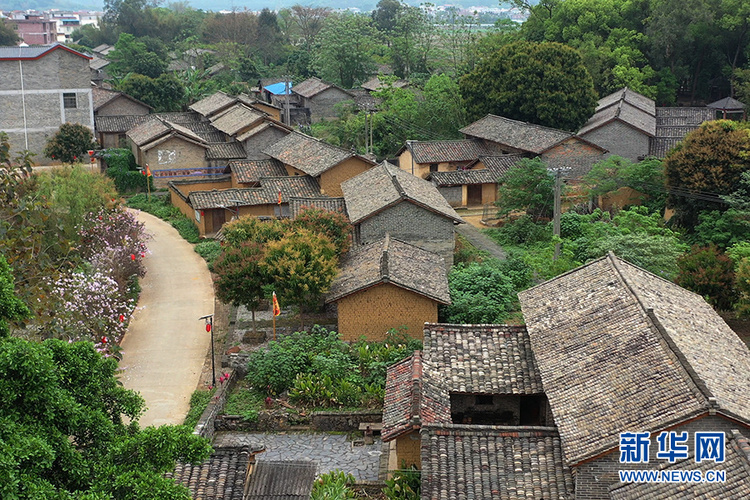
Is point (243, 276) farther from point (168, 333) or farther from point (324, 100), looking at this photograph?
point (324, 100)

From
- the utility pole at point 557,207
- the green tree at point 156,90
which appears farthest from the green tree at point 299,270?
the green tree at point 156,90

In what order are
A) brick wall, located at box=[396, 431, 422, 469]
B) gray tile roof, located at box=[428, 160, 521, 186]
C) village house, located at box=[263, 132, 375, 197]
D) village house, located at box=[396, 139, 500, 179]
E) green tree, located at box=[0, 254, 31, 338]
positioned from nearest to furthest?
green tree, located at box=[0, 254, 31, 338] < brick wall, located at box=[396, 431, 422, 469] < village house, located at box=[263, 132, 375, 197] < gray tile roof, located at box=[428, 160, 521, 186] < village house, located at box=[396, 139, 500, 179]

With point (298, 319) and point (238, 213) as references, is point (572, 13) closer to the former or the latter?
point (238, 213)

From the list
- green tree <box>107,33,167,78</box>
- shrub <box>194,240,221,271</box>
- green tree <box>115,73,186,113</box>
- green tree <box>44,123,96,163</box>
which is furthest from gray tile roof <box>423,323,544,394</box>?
green tree <box>107,33,167,78</box>

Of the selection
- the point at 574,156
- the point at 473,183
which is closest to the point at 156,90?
the point at 473,183

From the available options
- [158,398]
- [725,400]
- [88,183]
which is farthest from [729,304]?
[88,183]

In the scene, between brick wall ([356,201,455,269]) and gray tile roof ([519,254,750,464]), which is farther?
brick wall ([356,201,455,269])

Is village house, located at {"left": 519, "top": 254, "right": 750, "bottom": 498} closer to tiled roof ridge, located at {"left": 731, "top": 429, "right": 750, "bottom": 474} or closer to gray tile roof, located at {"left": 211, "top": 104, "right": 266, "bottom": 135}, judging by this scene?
tiled roof ridge, located at {"left": 731, "top": 429, "right": 750, "bottom": 474}
